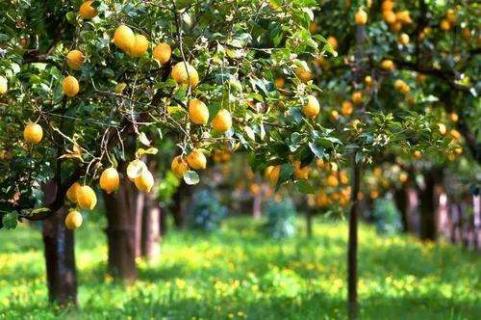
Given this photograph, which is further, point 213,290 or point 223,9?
point 213,290

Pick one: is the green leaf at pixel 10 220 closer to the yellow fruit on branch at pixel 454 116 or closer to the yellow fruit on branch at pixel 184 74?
the yellow fruit on branch at pixel 184 74

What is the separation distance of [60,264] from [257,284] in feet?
9.68

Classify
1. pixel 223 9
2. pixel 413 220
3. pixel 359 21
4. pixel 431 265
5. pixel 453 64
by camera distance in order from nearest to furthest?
pixel 223 9 < pixel 359 21 < pixel 453 64 < pixel 431 265 < pixel 413 220

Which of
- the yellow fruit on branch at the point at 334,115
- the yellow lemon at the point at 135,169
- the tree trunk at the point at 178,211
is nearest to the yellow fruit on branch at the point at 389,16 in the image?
the yellow fruit on branch at the point at 334,115

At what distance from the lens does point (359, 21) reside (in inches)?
244

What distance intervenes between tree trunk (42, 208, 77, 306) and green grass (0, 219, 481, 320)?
0.24 metres

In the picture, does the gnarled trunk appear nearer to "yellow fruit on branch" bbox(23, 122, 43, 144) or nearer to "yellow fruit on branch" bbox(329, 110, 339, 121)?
"yellow fruit on branch" bbox(329, 110, 339, 121)

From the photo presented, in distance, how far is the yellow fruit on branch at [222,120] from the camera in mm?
3355

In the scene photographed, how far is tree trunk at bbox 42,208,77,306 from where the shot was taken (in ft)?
23.3

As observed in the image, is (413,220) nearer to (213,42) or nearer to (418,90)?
(418,90)

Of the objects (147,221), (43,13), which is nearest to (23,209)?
(43,13)

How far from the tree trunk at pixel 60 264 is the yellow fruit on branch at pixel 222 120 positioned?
4189mm

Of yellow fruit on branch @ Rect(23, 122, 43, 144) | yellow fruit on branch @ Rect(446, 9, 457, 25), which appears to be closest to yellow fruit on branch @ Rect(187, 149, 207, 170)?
yellow fruit on branch @ Rect(23, 122, 43, 144)

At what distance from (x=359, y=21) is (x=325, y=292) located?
376 centimetres
